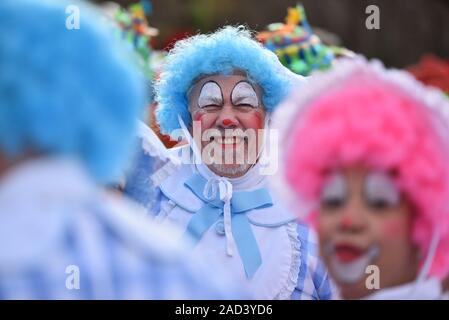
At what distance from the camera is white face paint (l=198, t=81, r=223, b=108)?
12.7 feet

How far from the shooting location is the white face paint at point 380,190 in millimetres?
2297

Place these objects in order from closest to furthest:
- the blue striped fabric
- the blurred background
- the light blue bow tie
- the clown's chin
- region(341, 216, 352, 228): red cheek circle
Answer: region(341, 216, 352, 228): red cheek circle → the blue striped fabric → the light blue bow tie → the clown's chin → the blurred background

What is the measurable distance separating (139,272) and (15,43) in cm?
43

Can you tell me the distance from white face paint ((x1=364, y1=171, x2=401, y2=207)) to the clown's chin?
1.51 metres

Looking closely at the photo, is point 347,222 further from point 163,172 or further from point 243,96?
point 243,96

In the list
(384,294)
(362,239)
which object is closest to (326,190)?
(362,239)

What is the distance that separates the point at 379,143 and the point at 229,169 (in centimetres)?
156

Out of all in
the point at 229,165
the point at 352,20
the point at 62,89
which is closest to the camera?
the point at 62,89

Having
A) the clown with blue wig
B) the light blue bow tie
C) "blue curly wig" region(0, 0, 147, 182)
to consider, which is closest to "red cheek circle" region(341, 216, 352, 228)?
"blue curly wig" region(0, 0, 147, 182)

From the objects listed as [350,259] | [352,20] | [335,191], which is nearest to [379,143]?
[335,191]

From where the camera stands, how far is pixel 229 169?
3.81 m

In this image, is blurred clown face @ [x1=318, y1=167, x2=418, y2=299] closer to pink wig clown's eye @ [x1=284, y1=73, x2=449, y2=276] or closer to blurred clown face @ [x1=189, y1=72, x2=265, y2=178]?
pink wig clown's eye @ [x1=284, y1=73, x2=449, y2=276]

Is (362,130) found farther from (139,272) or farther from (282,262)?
(282,262)

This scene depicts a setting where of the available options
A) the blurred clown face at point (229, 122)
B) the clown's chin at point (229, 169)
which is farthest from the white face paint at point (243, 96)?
the clown's chin at point (229, 169)
